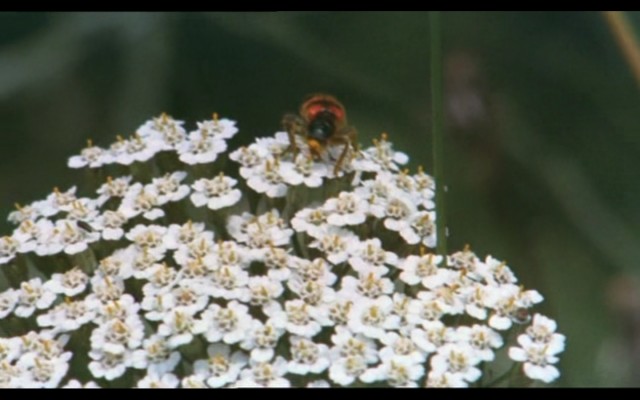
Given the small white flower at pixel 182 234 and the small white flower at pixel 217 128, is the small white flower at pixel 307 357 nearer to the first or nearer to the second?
the small white flower at pixel 182 234

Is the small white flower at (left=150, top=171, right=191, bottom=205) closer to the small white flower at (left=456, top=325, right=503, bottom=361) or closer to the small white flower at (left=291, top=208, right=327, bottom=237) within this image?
the small white flower at (left=291, top=208, right=327, bottom=237)

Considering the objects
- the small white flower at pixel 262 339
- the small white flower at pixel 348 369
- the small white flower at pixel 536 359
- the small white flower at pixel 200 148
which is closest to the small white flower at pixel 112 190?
the small white flower at pixel 200 148

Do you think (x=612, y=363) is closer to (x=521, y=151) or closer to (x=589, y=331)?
(x=589, y=331)

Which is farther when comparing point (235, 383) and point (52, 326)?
point (52, 326)

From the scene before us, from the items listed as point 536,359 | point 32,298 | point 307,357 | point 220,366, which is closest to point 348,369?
point 307,357

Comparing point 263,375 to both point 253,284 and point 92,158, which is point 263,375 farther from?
point 92,158

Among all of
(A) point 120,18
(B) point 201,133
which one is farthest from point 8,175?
(B) point 201,133
